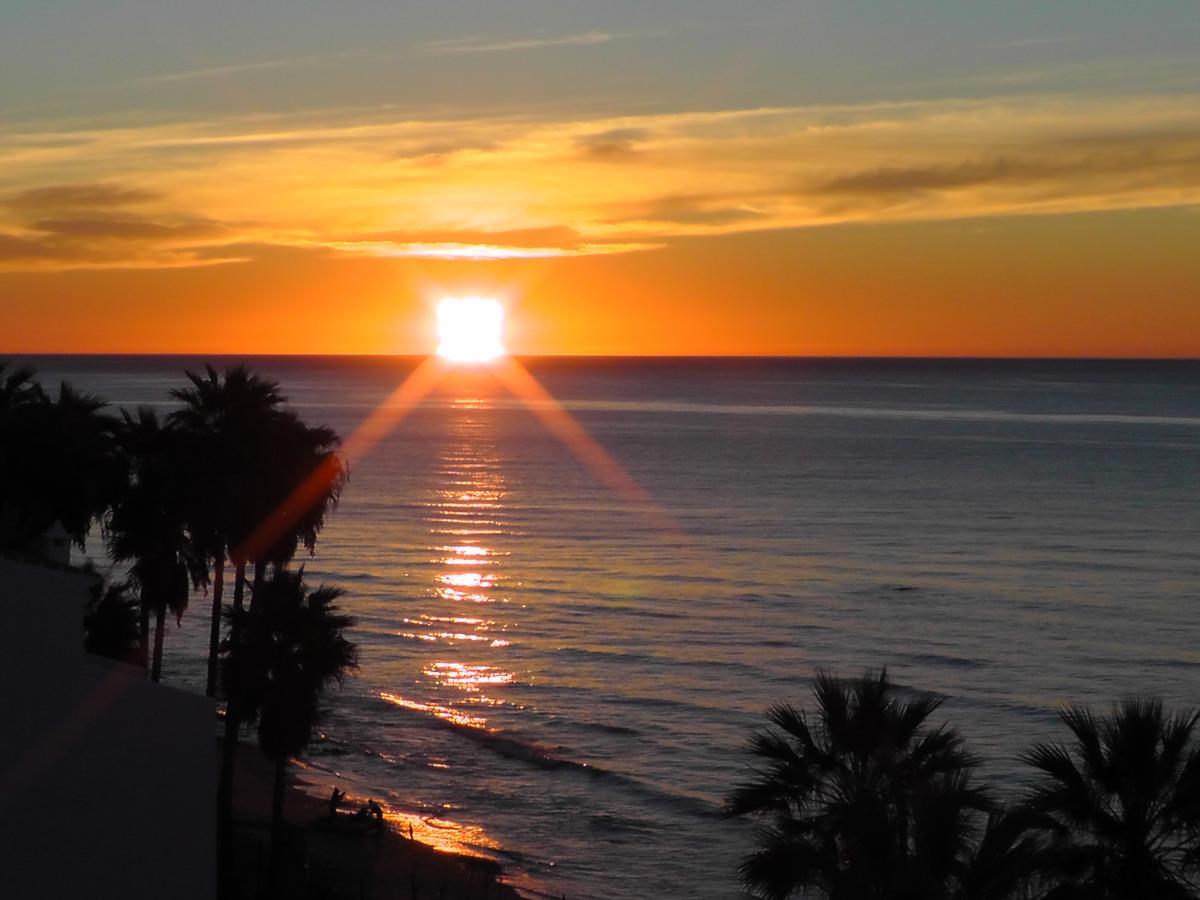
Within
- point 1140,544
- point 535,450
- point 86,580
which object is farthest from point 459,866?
point 535,450

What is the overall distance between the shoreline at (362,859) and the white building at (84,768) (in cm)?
896

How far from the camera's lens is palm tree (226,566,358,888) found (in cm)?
2683

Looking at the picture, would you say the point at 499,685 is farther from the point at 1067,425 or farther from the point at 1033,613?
the point at 1067,425

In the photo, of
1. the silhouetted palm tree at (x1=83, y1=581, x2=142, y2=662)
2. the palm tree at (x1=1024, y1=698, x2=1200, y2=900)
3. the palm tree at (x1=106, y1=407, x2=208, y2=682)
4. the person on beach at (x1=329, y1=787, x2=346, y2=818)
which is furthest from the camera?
the silhouetted palm tree at (x1=83, y1=581, x2=142, y2=662)

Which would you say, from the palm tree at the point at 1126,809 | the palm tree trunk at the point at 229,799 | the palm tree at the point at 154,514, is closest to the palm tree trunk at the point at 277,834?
the palm tree trunk at the point at 229,799

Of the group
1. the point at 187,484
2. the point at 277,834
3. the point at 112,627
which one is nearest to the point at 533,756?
the point at 112,627

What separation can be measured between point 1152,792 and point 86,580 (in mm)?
12985

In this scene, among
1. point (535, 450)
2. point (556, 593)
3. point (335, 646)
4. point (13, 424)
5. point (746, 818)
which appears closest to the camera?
point (335, 646)

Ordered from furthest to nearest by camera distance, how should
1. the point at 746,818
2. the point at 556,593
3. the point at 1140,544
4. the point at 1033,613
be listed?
the point at 1140,544 < the point at 556,593 < the point at 1033,613 < the point at 746,818

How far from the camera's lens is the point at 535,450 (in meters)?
155

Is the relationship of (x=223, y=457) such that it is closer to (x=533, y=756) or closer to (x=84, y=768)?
(x=84, y=768)

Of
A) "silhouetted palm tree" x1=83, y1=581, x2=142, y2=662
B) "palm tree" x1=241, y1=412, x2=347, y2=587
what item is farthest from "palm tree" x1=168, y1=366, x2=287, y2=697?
"silhouetted palm tree" x1=83, y1=581, x2=142, y2=662

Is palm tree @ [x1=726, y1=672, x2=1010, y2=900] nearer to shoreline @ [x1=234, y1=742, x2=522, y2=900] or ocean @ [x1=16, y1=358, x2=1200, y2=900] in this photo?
shoreline @ [x1=234, y1=742, x2=522, y2=900]

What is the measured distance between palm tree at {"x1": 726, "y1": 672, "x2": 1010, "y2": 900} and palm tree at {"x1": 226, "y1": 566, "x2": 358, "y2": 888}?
11.0 meters
